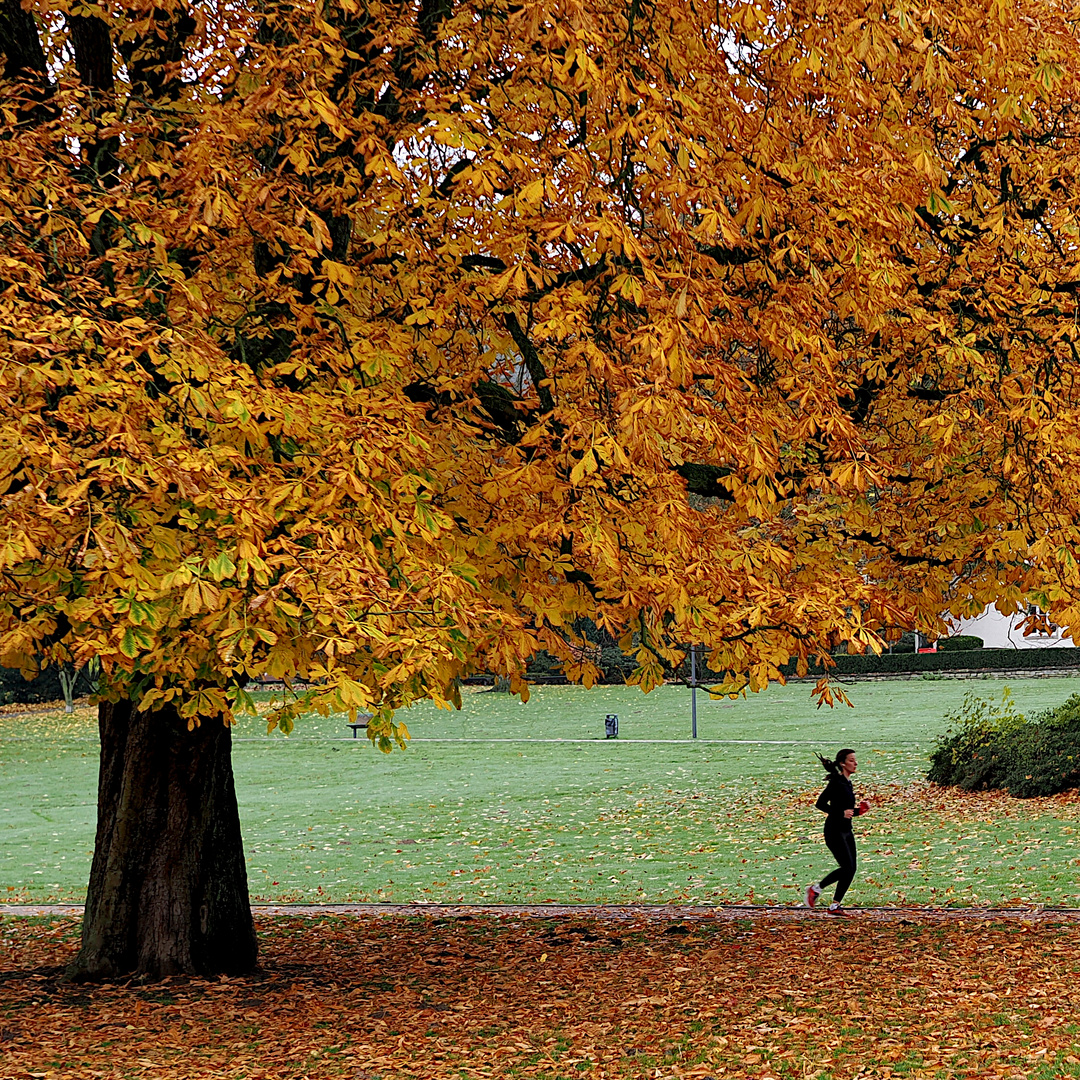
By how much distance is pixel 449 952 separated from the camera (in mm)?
10805

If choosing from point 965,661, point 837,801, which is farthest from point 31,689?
point 837,801

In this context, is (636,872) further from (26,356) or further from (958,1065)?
(26,356)

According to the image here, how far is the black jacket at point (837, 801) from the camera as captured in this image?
38.1 ft

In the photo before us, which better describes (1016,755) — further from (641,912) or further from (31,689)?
(31,689)

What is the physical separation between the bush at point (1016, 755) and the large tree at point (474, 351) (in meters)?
9.53

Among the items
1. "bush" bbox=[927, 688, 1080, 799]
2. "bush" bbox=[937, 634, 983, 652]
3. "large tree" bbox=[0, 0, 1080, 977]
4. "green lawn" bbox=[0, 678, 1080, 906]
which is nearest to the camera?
"large tree" bbox=[0, 0, 1080, 977]

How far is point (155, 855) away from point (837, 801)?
5891 millimetres

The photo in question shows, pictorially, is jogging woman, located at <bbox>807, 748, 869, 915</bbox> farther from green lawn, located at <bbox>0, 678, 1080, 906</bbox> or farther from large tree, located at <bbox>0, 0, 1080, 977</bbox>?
large tree, located at <bbox>0, 0, 1080, 977</bbox>

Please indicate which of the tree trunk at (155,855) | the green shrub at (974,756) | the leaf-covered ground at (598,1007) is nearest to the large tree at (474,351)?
the tree trunk at (155,855)

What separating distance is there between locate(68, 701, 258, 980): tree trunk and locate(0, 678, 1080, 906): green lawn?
518cm

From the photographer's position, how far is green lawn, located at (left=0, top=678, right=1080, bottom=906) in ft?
48.5

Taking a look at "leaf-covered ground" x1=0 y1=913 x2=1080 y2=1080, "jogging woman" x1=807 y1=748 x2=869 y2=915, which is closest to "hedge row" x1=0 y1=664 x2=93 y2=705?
"leaf-covered ground" x1=0 y1=913 x2=1080 y2=1080

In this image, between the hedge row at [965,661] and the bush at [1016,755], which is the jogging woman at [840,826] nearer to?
the bush at [1016,755]

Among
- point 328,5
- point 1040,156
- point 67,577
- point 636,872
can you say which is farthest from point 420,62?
point 636,872
